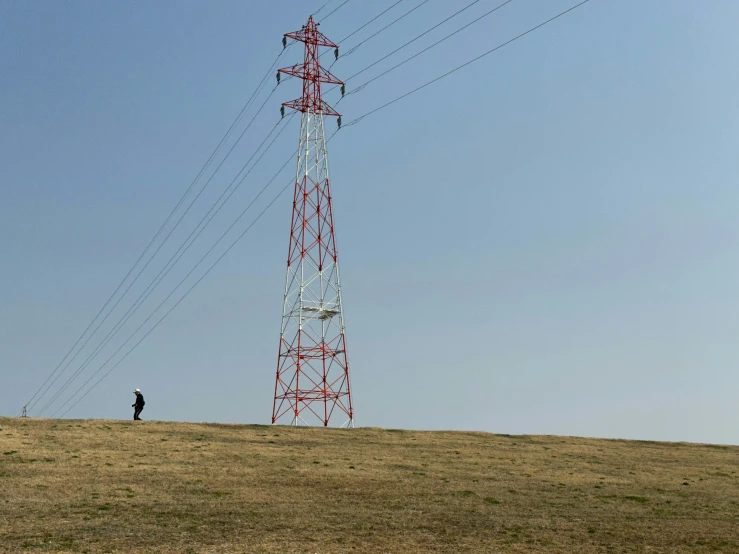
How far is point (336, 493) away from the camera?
32406 mm

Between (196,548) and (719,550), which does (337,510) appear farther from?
(719,550)

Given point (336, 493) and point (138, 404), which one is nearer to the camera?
point (336, 493)

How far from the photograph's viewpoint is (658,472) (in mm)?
42531

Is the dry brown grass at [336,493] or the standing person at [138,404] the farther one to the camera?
the standing person at [138,404]

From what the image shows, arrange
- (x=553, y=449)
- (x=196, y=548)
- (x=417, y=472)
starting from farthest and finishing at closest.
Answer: (x=553, y=449) < (x=417, y=472) < (x=196, y=548)

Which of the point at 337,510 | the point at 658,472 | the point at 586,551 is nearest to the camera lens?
the point at 586,551

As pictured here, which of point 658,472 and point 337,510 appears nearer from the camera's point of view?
point 337,510

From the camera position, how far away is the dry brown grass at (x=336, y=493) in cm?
2583

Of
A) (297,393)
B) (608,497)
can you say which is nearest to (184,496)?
(608,497)

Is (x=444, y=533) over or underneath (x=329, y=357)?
underneath

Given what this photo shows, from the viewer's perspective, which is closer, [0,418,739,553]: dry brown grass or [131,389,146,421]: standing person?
[0,418,739,553]: dry brown grass

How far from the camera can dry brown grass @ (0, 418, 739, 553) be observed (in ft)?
84.7

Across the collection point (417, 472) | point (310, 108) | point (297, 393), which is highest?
point (310, 108)

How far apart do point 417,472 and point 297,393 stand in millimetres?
15114
